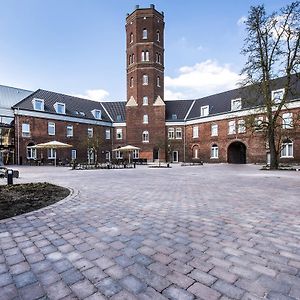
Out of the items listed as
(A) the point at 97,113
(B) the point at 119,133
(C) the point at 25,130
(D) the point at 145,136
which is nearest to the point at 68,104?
(A) the point at 97,113

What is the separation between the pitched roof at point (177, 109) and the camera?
41719 mm

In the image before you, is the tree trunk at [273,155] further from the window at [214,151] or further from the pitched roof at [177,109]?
the pitched roof at [177,109]

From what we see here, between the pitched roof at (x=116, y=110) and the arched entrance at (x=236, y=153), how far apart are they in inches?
745

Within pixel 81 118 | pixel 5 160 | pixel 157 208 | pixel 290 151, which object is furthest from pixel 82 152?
pixel 157 208

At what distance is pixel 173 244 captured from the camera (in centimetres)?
362

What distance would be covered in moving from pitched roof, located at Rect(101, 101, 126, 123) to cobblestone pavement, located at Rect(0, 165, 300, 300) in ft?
127

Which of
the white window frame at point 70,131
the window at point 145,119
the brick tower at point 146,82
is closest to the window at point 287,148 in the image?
the brick tower at point 146,82

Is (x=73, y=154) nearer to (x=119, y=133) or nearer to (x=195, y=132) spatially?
(x=119, y=133)

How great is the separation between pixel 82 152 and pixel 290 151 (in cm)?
2907

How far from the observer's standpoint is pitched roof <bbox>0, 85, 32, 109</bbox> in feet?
110

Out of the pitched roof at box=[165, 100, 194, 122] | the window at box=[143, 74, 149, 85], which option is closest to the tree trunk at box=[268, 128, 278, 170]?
the pitched roof at box=[165, 100, 194, 122]

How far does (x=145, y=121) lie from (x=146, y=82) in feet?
20.4

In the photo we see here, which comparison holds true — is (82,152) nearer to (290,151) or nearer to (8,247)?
(290,151)

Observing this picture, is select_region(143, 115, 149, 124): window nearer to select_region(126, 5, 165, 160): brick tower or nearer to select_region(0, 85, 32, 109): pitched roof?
select_region(126, 5, 165, 160): brick tower
